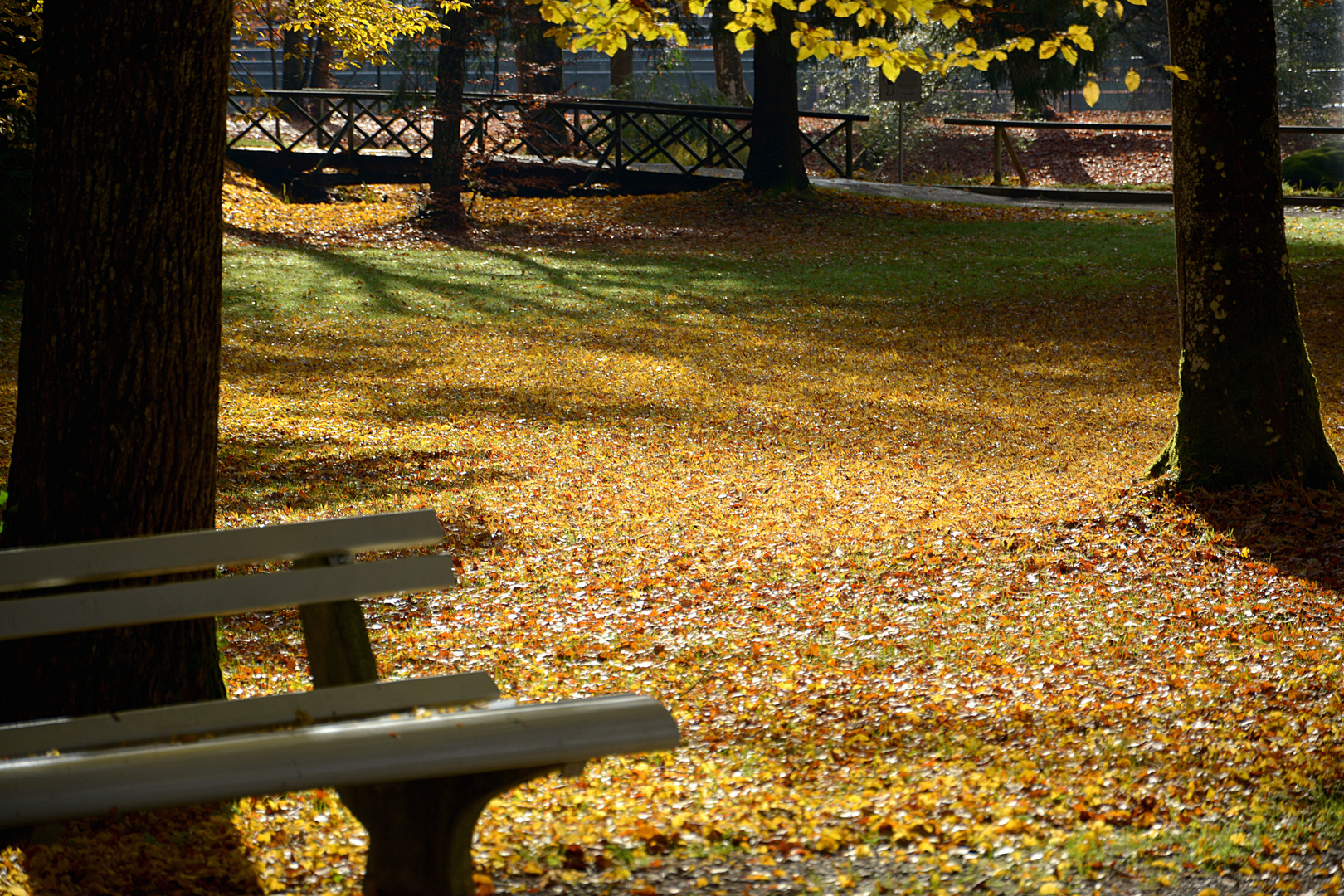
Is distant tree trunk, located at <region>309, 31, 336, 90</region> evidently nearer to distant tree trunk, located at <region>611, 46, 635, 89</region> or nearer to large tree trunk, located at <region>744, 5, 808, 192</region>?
distant tree trunk, located at <region>611, 46, 635, 89</region>

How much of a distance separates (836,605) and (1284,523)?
6.78ft

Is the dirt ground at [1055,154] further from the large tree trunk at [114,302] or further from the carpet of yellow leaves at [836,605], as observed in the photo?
the large tree trunk at [114,302]

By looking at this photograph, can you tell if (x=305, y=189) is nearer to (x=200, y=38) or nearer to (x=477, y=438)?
(x=477, y=438)

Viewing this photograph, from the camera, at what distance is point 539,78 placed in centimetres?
2353

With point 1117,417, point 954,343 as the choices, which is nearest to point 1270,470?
point 1117,417

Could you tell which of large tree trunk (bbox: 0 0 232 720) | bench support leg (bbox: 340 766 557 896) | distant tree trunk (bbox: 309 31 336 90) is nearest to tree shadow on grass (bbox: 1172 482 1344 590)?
Answer: bench support leg (bbox: 340 766 557 896)

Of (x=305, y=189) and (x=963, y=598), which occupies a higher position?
(x=305, y=189)

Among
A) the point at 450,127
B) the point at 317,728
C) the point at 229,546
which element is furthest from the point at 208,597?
the point at 450,127

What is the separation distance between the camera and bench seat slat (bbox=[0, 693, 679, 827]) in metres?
2.00

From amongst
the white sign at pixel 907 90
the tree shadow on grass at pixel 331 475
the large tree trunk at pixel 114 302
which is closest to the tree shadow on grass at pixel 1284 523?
the tree shadow on grass at pixel 331 475

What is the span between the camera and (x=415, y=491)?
6.83m

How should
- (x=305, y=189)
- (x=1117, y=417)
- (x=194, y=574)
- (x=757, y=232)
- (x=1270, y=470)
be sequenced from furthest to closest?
1. (x=305, y=189)
2. (x=757, y=232)
3. (x=1117, y=417)
4. (x=1270, y=470)
5. (x=194, y=574)

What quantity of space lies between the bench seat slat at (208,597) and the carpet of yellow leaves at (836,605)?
59cm

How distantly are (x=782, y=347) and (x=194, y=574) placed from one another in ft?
29.0
